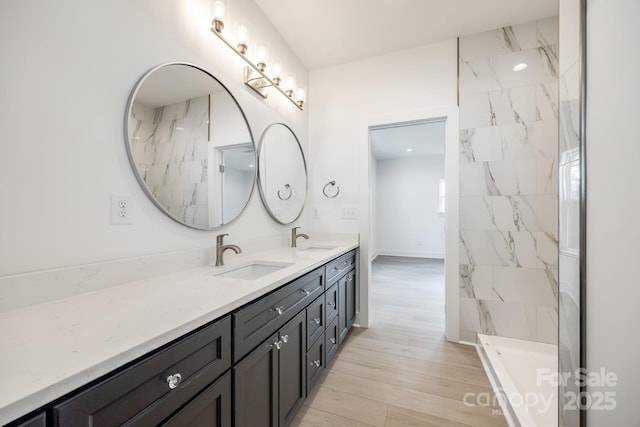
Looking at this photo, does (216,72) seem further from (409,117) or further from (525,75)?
(525,75)

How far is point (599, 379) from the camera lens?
0.79 metres

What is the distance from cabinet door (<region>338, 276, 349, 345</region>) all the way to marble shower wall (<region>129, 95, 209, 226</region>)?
3.87 feet

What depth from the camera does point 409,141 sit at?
4.98 metres

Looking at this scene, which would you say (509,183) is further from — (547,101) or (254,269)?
(254,269)

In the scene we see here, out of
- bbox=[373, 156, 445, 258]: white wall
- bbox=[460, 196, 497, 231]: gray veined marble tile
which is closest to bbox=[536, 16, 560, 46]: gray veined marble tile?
bbox=[460, 196, 497, 231]: gray veined marble tile

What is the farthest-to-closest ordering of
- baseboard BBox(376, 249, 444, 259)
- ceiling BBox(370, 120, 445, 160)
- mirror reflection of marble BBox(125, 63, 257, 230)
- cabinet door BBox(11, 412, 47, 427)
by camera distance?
baseboard BBox(376, 249, 444, 259), ceiling BBox(370, 120, 445, 160), mirror reflection of marble BBox(125, 63, 257, 230), cabinet door BBox(11, 412, 47, 427)

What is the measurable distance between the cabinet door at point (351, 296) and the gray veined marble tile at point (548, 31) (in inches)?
99.9

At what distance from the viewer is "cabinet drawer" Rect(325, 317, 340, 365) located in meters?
1.77

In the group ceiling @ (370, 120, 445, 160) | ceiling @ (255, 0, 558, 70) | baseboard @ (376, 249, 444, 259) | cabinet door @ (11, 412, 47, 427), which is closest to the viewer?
cabinet door @ (11, 412, 47, 427)

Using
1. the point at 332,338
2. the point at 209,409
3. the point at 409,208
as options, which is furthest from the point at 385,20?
the point at 409,208

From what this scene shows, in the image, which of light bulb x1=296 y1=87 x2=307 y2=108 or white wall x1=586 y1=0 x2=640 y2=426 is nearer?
white wall x1=586 y1=0 x2=640 y2=426

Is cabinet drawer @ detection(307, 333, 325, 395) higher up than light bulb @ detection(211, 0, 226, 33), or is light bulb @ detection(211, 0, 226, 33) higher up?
light bulb @ detection(211, 0, 226, 33)

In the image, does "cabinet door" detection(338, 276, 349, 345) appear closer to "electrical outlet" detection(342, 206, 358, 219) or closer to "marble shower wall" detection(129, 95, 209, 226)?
"electrical outlet" detection(342, 206, 358, 219)

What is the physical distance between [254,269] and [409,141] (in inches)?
174
